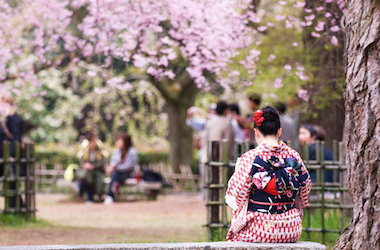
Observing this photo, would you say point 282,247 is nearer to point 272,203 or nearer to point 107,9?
point 272,203

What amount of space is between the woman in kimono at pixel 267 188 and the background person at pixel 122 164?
9306 millimetres

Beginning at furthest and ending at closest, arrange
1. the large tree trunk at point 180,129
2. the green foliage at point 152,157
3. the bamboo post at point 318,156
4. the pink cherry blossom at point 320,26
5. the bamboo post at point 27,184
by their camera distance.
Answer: the green foliage at point 152,157, the large tree trunk at point 180,129, the bamboo post at point 27,184, the pink cherry blossom at point 320,26, the bamboo post at point 318,156

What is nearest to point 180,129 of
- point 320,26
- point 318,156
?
point 320,26

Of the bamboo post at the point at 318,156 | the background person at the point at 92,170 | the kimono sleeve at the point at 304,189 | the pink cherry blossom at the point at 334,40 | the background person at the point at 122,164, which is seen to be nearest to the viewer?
the kimono sleeve at the point at 304,189

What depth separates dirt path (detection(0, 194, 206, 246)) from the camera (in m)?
7.15

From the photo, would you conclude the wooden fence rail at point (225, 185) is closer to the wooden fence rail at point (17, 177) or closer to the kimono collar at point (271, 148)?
the kimono collar at point (271, 148)

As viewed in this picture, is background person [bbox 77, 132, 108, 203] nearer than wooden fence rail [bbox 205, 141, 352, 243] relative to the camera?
No

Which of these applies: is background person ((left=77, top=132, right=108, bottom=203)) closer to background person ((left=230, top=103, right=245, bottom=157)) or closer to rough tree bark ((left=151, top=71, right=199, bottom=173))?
rough tree bark ((left=151, top=71, right=199, bottom=173))

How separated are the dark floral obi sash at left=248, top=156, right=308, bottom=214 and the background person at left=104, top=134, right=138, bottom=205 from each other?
9.34 meters

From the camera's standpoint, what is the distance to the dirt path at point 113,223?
23.5 feet

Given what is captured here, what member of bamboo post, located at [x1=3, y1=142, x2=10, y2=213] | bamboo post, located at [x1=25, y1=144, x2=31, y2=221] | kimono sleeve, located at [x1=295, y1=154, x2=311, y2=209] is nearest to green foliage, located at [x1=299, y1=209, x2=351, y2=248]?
kimono sleeve, located at [x1=295, y1=154, x2=311, y2=209]

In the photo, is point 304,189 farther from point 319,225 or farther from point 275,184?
point 319,225

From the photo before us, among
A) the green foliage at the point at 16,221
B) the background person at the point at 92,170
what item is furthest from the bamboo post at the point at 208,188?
the background person at the point at 92,170

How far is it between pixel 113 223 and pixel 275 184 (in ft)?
19.9
